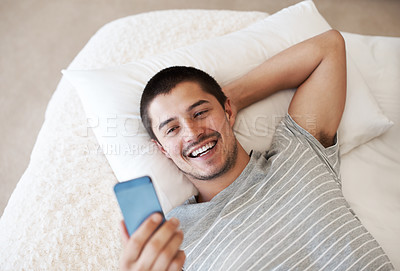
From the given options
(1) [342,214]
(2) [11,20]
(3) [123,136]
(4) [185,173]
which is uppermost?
(2) [11,20]

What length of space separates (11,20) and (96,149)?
1866 mm

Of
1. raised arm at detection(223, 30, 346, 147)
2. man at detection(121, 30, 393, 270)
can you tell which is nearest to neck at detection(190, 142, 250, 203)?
man at detection(121, 30, 393, 270)

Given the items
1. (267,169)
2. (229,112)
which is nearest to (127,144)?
(229,112)

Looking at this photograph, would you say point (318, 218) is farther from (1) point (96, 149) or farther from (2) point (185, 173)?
(1) point (96, 149)

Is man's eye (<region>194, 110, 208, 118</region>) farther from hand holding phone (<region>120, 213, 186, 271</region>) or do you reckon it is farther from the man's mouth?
hand holding phone (<region>120, 213, 186, 271</region>)

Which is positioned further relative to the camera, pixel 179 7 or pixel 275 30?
pixel 179 7

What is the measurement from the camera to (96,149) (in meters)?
1.26

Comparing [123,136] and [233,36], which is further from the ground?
[233,36]

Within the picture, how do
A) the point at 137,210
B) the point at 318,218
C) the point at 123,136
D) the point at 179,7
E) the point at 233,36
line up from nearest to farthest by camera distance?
1. the point at 137,210
2. the point at 318,218
3. the point at 123,136
4. the point at 233,36
5. the point at 179,7

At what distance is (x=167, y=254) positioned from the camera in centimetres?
63

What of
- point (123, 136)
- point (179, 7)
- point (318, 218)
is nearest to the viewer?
point (318, 218)

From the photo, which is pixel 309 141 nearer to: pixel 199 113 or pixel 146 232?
pixel 199 113

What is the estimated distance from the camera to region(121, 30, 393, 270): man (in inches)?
36.4

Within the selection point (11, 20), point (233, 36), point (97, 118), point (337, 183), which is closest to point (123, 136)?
point (97, 118)
